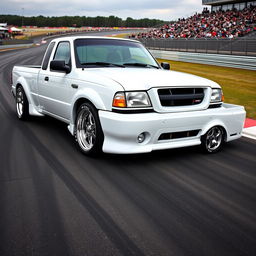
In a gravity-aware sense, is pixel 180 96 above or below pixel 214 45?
below

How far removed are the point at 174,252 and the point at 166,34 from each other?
39959mm

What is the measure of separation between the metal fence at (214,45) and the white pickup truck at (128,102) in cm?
1561

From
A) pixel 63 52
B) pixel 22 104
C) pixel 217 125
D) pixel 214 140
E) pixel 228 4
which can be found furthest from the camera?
pixel 228 4

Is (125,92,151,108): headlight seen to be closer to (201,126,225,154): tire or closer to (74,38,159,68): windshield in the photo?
(201,126,225,154): tire

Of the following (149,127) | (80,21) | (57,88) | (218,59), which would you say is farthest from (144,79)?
(80,21)

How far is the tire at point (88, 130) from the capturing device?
450 cm

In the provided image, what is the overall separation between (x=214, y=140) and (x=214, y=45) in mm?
19471

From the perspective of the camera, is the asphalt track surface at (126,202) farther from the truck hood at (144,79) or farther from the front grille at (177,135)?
the truck hood at (144,79)

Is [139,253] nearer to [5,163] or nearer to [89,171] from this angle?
[89,171]

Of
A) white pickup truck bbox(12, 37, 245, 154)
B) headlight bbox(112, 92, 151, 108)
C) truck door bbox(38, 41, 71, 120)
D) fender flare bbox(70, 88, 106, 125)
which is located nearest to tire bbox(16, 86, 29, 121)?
truck door bbox(38, 41, 71, 120)

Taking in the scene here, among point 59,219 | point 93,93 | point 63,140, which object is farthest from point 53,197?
point 63,140

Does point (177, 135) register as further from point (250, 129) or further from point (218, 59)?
point (218, 59)

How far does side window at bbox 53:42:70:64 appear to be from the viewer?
5625 millimetres

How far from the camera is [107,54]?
219 inches
